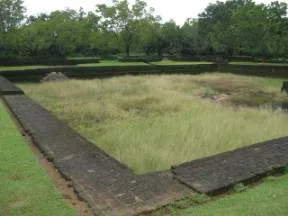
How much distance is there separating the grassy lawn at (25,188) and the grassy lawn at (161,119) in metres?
1.90

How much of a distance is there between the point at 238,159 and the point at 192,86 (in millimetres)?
12923

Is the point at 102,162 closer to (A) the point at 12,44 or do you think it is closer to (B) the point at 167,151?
(B) the point at 167,151

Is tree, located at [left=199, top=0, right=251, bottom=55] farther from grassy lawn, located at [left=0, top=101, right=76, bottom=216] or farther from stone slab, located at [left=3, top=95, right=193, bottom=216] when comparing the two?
grassy lawn, located at [left=0, top=101, right=76, bottom=216]

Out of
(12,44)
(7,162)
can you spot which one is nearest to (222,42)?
(12,44)

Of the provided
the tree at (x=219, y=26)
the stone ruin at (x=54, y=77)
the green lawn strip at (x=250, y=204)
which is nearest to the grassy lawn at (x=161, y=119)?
the green lawn strip at (x=250, y=204)

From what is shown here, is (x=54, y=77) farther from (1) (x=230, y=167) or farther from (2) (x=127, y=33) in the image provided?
(2) (x=127, y=33)

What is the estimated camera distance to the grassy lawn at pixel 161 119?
6770mm

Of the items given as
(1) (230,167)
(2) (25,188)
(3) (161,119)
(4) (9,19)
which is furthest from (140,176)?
(4) (9,19)

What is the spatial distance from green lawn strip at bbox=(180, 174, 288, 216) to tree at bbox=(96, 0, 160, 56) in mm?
33405

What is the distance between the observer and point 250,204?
345cm

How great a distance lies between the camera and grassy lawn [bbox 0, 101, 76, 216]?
3.35 metres

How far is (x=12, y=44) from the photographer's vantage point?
28922mm

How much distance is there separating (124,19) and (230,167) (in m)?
33.4

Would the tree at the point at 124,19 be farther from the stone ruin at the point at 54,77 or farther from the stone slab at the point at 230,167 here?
the stone slab at the point at 230,167
